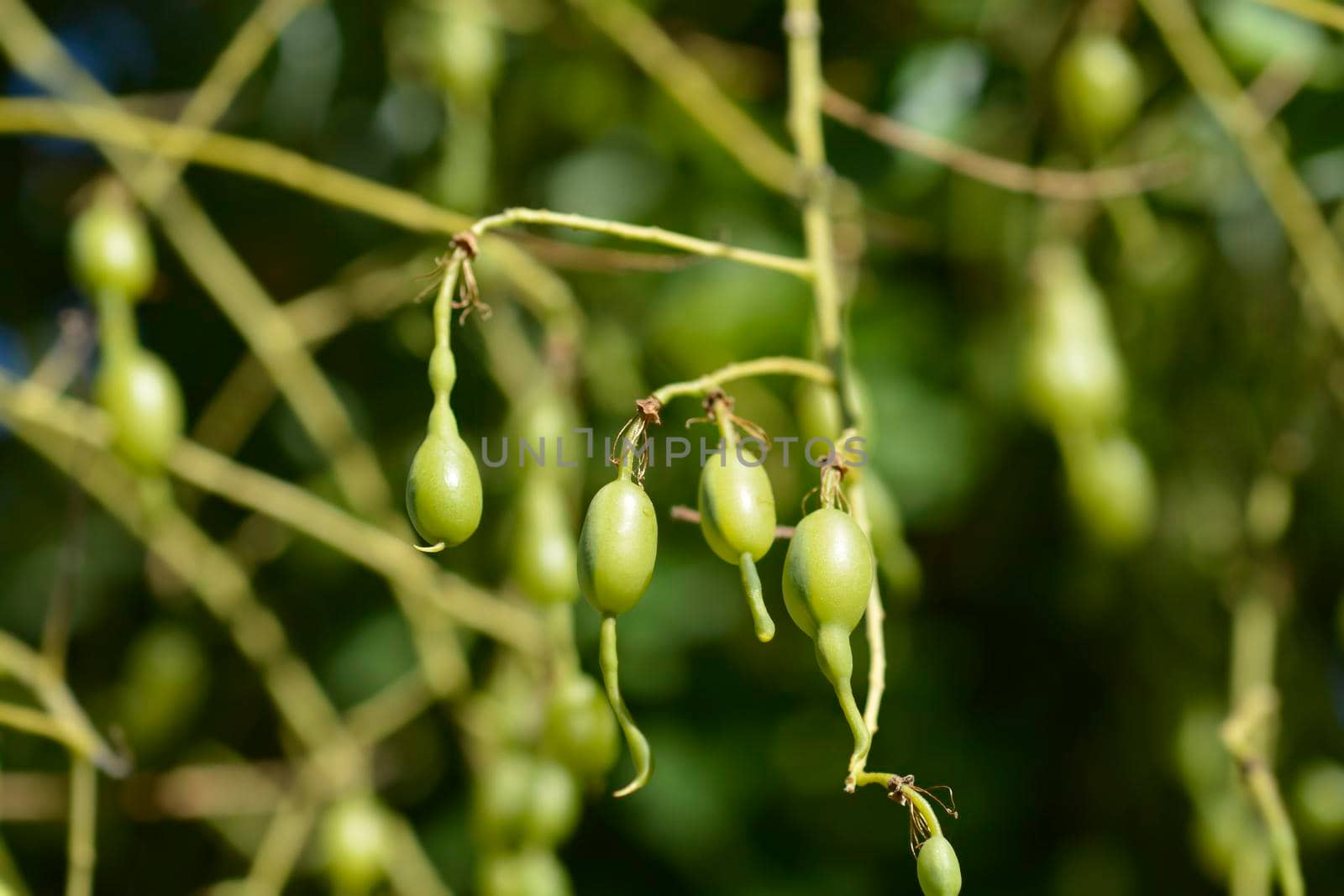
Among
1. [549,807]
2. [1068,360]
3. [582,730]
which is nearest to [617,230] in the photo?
[582,730]

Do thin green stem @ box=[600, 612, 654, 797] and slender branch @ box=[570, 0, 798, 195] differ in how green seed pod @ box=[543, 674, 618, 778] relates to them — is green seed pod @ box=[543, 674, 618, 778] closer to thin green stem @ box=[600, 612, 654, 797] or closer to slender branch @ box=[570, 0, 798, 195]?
thin green stem @ box=[600, 612, 654, 797]

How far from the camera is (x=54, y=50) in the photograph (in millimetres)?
951

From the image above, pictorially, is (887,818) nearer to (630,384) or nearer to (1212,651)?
(1212,651)

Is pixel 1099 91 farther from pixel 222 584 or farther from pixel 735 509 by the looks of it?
pixel 222 584

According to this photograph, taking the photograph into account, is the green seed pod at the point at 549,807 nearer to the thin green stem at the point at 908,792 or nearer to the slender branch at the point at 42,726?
the slender branch at the point at 42,726

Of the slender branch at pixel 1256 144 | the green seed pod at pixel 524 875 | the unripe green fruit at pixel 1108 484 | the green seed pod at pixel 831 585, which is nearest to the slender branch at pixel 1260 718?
the unripe green fruit at pixel 1108 484

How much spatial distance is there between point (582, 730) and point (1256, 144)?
615 mm

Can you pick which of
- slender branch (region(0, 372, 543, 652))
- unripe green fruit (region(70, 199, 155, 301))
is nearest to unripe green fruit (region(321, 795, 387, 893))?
slender branch (region(0, 372, 543, 652))

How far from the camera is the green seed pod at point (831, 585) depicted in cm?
46

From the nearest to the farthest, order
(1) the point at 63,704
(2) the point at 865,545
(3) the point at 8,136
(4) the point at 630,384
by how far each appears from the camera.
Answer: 1. (2) the point at 865,545
2. (1) the point at 63,704
3. (4) the point at 630,384
4. (3) the point at 8,136

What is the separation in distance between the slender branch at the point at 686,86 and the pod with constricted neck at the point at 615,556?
1.45 feet

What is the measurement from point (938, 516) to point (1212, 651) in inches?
10.3

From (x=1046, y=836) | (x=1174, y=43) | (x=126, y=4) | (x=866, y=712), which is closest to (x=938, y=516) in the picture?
(x=1046, y=836)

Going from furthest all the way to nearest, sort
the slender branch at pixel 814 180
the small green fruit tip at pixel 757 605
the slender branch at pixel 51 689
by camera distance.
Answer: the slender branch at pixel 51 689 → the slender branch at pixel 814 180 → the small green fruit tip at pixel 757 605
